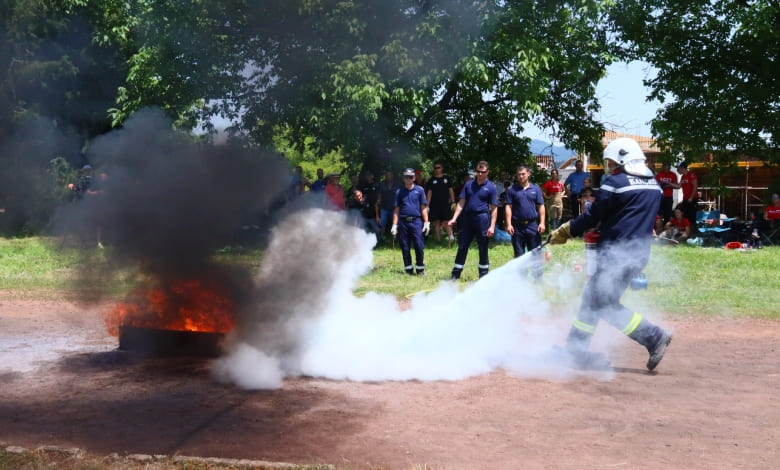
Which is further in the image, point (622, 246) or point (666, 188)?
point (666, 188)

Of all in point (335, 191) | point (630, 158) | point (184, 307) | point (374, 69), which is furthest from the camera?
point (374, 69)

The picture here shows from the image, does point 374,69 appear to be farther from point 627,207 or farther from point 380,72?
point 627,207

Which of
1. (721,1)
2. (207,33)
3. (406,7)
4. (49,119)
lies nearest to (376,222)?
(406,7)

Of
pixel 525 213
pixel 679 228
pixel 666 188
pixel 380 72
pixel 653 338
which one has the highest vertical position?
pixel 380 72

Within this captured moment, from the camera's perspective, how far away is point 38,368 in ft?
23.9

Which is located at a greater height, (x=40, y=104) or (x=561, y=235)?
(x=40, y=104)

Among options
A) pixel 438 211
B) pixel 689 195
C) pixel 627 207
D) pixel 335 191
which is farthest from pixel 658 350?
pixel 689 195

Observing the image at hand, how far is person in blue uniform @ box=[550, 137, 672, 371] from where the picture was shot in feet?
22.7

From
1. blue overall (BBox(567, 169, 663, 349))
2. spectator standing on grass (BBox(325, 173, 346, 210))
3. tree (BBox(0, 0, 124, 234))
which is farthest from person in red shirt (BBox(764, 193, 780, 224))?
tree (BBox(0, 0, 124, 234))

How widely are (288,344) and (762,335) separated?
5664 mm

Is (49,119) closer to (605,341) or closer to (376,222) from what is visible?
(605,341)

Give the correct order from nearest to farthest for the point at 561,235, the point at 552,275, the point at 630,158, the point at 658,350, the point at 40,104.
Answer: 1. the point at 658,350
2. the point at 630,158
3. the point at 561,235
4. the point at 40,104
5. the point at 552,275

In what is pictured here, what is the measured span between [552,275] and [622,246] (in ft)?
16.1

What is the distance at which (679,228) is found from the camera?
61.0 feet
